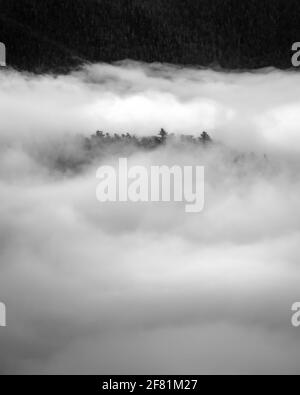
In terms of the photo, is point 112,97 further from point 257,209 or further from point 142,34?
point 257,209

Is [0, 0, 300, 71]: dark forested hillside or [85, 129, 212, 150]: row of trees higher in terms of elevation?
[0, 0, 300, 71]: dark forested hillside

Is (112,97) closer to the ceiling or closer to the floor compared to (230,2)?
closer to the floor

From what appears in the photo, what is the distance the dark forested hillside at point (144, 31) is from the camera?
108m

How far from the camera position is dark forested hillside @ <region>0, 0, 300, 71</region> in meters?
108

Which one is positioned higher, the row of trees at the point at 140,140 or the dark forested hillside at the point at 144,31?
the dark forested hillside at the point at 144,31

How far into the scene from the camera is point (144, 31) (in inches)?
4614
